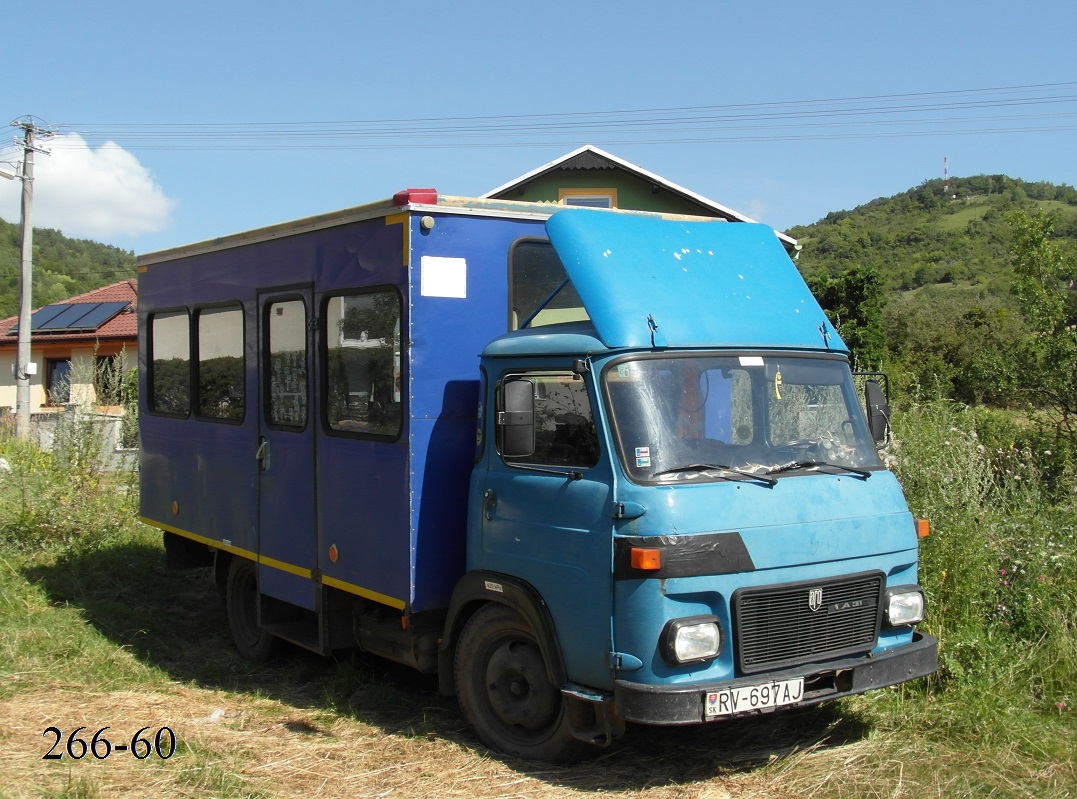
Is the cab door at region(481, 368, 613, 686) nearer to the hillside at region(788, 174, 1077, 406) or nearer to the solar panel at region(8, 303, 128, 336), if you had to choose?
the hillside at region(788, 174, 1077, 406)

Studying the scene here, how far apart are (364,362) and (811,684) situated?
3.12 m

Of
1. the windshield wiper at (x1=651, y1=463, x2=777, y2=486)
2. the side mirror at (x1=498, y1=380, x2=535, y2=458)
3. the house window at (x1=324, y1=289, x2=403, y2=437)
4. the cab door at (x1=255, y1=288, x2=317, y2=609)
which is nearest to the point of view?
the windshield wiper at (x1=651, y1=463, x2=777, y2=486)

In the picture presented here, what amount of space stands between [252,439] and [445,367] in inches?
90.1

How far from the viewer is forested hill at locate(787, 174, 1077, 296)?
4803cm

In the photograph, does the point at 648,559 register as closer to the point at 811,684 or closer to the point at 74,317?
the point at 811,684

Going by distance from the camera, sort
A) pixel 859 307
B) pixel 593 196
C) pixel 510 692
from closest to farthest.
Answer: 1. pixel 510 692
2. pixel 593 196
3. pixel 859 307

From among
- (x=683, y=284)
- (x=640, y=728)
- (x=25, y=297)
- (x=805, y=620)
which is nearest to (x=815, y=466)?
(x=805, y=620)

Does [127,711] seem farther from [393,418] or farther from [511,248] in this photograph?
[511,248]

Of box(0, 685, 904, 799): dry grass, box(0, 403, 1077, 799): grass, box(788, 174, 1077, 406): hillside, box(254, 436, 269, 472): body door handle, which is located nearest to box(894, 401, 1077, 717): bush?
box(0, 403, 1077, 799): grass

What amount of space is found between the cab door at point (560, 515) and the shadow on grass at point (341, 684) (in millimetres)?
827

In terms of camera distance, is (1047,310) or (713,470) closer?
(713,470)

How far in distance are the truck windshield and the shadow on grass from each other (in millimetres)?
1533

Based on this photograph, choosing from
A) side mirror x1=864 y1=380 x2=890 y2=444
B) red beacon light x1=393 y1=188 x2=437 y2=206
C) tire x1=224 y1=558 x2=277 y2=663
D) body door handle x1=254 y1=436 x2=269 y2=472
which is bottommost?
tire x1=224 y1=558 x2=277 y2=663

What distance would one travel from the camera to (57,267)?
59.8 m
